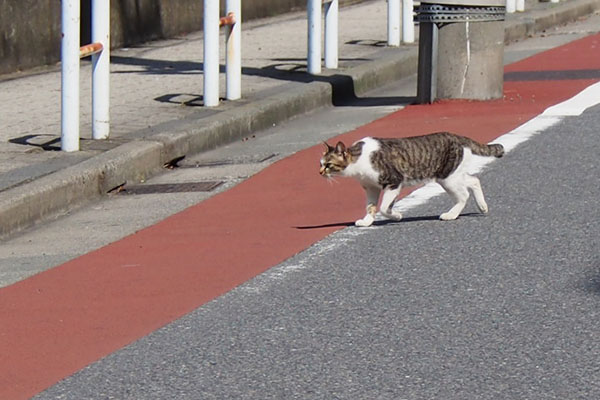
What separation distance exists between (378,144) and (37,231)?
6.86 feet

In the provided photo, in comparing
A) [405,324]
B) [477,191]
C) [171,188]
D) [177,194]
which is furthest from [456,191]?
[171,188]

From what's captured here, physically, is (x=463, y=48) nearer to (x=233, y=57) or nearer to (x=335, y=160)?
(x=233, y=57)

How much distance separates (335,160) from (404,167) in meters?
0.40

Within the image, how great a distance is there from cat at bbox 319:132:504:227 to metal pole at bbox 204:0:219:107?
399cm

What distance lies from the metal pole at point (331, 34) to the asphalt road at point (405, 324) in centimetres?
607

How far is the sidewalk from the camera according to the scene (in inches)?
346

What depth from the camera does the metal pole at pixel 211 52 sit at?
11.2 meters

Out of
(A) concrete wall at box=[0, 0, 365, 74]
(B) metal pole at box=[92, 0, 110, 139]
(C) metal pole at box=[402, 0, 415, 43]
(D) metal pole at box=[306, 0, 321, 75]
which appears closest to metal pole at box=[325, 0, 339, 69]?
(D) metal pole at box=[306, 0, 321, 75]

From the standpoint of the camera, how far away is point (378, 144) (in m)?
7.47

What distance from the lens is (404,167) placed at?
293 inches

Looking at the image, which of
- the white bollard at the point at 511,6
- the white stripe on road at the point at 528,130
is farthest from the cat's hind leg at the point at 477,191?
the white bollard at the point at 511,6

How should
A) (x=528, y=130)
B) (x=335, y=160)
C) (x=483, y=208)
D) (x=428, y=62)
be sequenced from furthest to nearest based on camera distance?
1. (x=428, y=62)
2. (x=528, y=130)
3. (x=483, y=208)
4. (x=335, y=160)

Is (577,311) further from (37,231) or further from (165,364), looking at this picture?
(37,231)

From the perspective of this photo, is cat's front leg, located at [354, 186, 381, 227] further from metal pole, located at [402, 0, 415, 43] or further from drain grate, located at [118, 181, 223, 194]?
metal pole, located at [402, 0, 415, 43]
